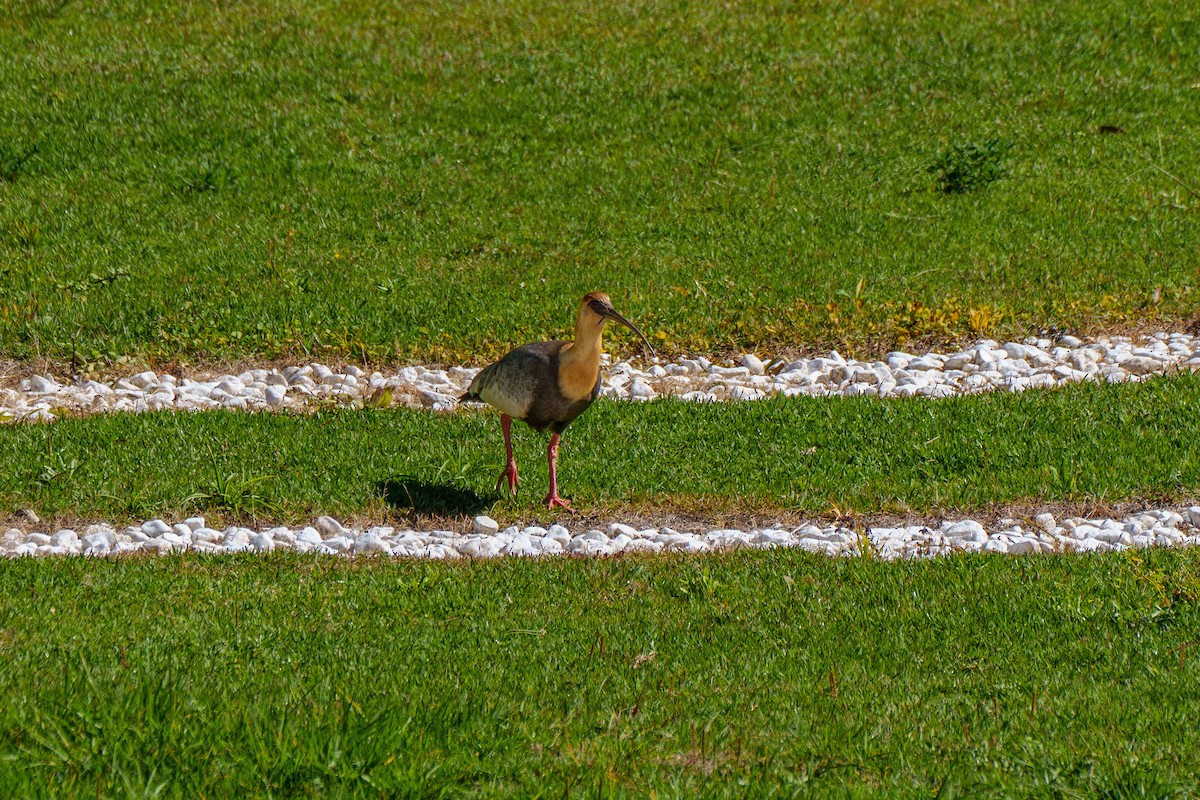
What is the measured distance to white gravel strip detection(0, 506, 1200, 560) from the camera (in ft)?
24.8

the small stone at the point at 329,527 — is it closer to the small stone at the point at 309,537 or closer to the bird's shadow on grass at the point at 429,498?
the small stone at the point at 309,537

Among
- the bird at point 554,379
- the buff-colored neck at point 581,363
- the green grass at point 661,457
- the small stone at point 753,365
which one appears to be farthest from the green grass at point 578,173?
the buff-colored neck at point 581,363

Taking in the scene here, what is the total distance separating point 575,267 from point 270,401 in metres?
3.53

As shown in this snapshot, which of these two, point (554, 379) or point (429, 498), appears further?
point (429, 498)

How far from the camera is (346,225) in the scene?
13758mm

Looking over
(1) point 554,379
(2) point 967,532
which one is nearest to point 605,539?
(1) point 554,379

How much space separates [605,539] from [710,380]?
11.0 ft

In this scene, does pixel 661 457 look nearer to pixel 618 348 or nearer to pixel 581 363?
pixel 581 363

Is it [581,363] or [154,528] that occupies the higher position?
[581,363]

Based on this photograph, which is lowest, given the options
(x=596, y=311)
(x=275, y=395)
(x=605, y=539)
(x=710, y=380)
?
(x=710, y=380)

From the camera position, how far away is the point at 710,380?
36.0 ft

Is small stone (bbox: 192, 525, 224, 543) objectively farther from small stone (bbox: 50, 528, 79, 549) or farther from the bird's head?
the bird's head

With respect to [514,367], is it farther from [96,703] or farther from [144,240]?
[144,240]

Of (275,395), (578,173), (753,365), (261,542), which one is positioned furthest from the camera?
(578,173)
